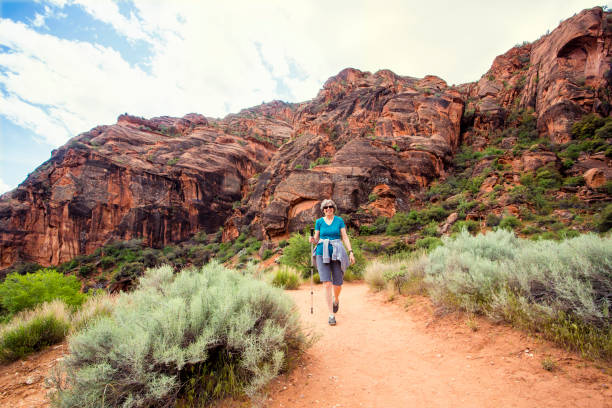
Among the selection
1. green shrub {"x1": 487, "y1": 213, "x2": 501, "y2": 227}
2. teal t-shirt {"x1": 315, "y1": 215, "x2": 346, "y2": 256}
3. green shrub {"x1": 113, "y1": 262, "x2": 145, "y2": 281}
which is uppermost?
teal t-shirt {"x1": 315, "y1": 215, "x2": 346, "y2": 256}

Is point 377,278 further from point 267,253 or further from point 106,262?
point 106,262

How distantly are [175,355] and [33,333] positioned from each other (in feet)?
10.2

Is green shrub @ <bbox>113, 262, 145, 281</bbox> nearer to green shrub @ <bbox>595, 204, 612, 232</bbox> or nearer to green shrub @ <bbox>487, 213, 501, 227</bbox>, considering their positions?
green shrub @ <bbox>487, 213, 501, 227</bbox>

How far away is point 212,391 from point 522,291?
3743 millimetres

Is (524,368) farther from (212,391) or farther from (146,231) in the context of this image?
(146,231)

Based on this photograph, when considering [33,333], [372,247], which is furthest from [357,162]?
[33,333]

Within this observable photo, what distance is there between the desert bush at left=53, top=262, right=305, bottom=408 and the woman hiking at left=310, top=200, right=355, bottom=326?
1592 millimetres

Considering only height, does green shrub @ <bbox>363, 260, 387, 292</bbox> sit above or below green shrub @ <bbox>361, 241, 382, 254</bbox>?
above

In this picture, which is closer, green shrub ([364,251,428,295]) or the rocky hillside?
green shrub ([364,251,428,295])

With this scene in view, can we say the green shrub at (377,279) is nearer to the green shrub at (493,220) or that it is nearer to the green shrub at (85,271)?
the green shrub at (493,220)

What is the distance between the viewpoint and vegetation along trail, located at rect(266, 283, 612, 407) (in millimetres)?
1996

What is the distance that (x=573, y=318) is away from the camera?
250 centimetres

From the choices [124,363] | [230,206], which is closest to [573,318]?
[124,363]

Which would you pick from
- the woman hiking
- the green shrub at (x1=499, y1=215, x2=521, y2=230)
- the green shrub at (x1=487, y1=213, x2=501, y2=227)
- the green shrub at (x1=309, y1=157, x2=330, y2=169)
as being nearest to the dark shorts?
the woman hiking
